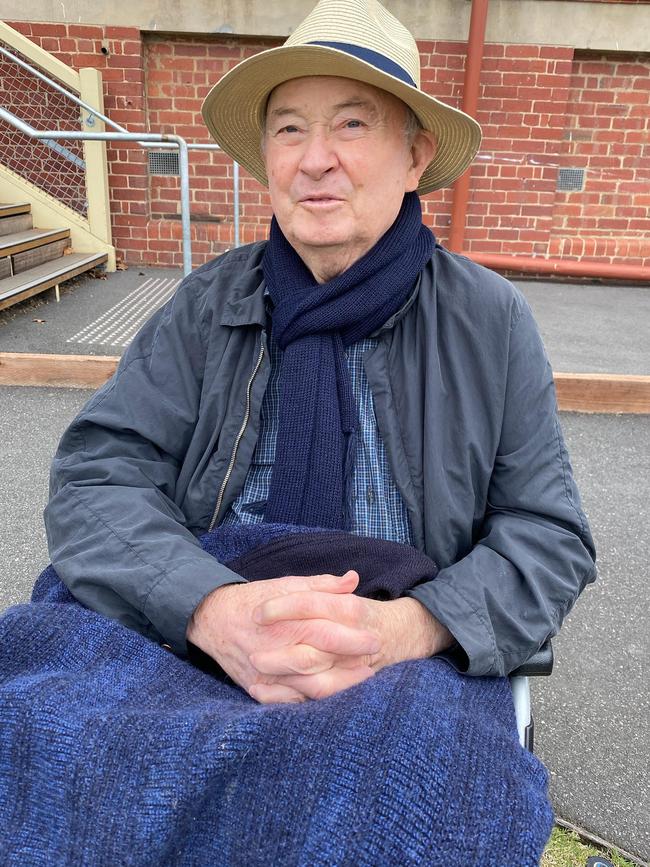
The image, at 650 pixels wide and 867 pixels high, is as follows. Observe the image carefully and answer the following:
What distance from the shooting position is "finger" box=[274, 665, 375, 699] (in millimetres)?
1108

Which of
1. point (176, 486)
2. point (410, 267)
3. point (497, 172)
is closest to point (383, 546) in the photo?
point (176, 486)

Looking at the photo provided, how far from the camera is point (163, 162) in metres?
6.71

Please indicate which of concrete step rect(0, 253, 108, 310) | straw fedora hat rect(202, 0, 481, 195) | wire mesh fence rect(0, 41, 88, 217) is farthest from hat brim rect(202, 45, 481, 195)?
wire mesh fence rect(0, 41, 88, 217)

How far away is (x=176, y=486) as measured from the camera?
61.8 inches

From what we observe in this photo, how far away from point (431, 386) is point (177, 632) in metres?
0.69

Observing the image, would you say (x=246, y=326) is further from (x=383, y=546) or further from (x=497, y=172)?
(x=497, y=172)

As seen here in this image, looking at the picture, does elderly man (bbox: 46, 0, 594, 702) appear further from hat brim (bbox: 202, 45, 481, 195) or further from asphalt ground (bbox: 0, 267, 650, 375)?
asphalt ground (bbox: 0, 267, 650, 375)

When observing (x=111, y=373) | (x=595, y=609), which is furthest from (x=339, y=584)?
(x=111, y=373)

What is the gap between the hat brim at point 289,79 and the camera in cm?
142

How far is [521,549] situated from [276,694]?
545mm

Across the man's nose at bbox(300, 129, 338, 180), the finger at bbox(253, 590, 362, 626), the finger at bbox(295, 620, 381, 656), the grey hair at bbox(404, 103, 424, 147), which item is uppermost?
the grey hair at bbox(404, 103, 424, 147)

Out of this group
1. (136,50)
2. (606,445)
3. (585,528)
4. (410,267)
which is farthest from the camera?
(136,50)

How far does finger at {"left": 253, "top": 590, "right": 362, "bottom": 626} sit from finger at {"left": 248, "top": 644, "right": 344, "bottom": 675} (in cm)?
5

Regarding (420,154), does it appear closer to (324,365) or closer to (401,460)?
(324,365)
